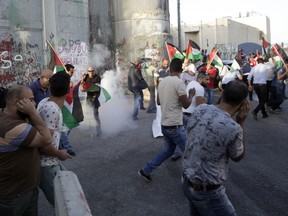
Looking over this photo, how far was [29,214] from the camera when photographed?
10.7 feet

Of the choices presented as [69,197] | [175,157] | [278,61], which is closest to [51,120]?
[69,197]

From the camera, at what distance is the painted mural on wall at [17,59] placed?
40.1ft

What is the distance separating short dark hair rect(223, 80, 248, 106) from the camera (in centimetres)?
299

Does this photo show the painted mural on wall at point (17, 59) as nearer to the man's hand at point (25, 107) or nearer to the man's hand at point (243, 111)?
the man's hand at point (25, 107)

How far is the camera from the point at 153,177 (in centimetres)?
604

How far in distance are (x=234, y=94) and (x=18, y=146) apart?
1.63m

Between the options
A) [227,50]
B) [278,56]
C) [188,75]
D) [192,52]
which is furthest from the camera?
[227,50]

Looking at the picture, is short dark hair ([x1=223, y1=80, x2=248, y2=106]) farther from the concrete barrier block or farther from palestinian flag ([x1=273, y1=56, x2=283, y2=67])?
palestinian flag ([x1=273, y1=56, x2=283, y2=67])

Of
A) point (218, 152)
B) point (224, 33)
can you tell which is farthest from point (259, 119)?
point (224, 33)

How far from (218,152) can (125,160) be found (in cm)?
425

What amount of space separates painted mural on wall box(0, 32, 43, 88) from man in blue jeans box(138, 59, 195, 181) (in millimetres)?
7664

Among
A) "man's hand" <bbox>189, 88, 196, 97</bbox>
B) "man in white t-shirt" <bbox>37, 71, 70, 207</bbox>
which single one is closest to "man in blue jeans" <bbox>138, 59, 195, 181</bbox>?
→ "man's hand" <bbox>189, 88, 196, 97</bbox>

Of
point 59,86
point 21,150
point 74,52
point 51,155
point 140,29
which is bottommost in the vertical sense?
point 51,155

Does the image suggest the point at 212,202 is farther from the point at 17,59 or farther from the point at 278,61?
the point at 17,59
